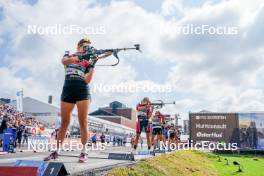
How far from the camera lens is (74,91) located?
6008mm

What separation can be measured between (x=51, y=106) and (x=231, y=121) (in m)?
34.2

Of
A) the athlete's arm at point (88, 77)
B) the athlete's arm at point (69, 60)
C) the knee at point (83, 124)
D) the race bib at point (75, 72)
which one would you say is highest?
the athlete's arm at point (69, 60)

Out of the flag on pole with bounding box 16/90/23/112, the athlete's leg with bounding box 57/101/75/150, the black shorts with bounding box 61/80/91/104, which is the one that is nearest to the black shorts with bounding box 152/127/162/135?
the athlete's leg with bounding box 57/101/75/150

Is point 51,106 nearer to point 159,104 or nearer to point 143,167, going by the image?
point 159,104

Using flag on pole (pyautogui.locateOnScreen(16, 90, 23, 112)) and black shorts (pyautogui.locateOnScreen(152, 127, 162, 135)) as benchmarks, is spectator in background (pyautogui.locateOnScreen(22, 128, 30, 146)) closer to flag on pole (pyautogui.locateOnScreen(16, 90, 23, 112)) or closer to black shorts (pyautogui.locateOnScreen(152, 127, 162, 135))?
flag on pole (pyautogui.locateOnScreen(16, 90, 23, 112))

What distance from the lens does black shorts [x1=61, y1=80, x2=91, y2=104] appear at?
6.01 meters

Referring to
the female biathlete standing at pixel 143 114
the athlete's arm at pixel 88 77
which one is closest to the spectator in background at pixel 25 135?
the female biathlete standing at pixel 143 114

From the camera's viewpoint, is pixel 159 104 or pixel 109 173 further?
pixel 159 104

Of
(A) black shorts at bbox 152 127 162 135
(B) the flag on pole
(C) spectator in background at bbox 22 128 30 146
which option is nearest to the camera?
(A) black shorts at bbox 152 127 162 135

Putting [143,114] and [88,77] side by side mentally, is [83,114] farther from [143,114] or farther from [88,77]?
[143,114]

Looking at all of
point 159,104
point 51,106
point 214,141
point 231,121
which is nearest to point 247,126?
point 231,121

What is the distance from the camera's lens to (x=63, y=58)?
20.2 ft

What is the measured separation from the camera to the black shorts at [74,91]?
601 cm

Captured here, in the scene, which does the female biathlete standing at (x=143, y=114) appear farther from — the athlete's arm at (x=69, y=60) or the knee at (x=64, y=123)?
the athlete's arm at (x=69, y=60)
